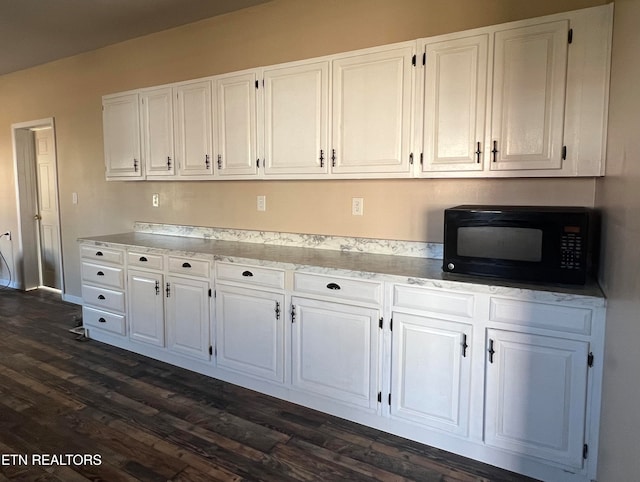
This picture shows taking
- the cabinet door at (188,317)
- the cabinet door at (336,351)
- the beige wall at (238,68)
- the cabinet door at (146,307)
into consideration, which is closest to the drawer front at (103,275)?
the cabinet door at (146,307)

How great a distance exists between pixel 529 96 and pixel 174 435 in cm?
261

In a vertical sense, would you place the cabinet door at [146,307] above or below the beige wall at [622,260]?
below

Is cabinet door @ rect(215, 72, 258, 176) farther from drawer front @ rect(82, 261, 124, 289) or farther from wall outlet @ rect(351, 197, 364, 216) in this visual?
drawer front @ rect(82, 261, 124, 289)

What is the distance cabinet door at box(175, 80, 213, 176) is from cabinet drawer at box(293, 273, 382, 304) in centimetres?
134

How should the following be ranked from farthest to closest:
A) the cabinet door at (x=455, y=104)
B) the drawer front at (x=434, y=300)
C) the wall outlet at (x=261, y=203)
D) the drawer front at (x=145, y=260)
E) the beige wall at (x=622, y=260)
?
1. the wall outlet at (x=261, y=203)
2. the drawer front at (x=145, y=260)
3. the cabinet door at (x=455, y=104)
4. the drawer front at (x=434, y=300)
5. the beige wall at (x=622, y=260)

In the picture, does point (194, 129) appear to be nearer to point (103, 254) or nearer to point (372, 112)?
point (103, 254)

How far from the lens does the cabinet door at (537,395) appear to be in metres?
1.83

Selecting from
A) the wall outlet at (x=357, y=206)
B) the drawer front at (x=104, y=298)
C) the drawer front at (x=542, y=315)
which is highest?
the wall outlet at (x=357, y=206)

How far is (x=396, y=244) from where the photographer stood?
109 inches

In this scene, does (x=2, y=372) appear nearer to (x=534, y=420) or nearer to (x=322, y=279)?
(x=322, y=279)

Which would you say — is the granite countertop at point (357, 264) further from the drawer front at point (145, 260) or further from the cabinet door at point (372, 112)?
the cabinet door at point (372, 112)

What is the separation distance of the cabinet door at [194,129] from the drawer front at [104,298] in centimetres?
119

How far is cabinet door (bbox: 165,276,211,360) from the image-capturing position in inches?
117

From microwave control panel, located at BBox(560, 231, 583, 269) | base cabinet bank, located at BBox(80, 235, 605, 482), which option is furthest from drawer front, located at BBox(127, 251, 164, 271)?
microwave control panel, located at BBox(560, 231, 583, 269)
